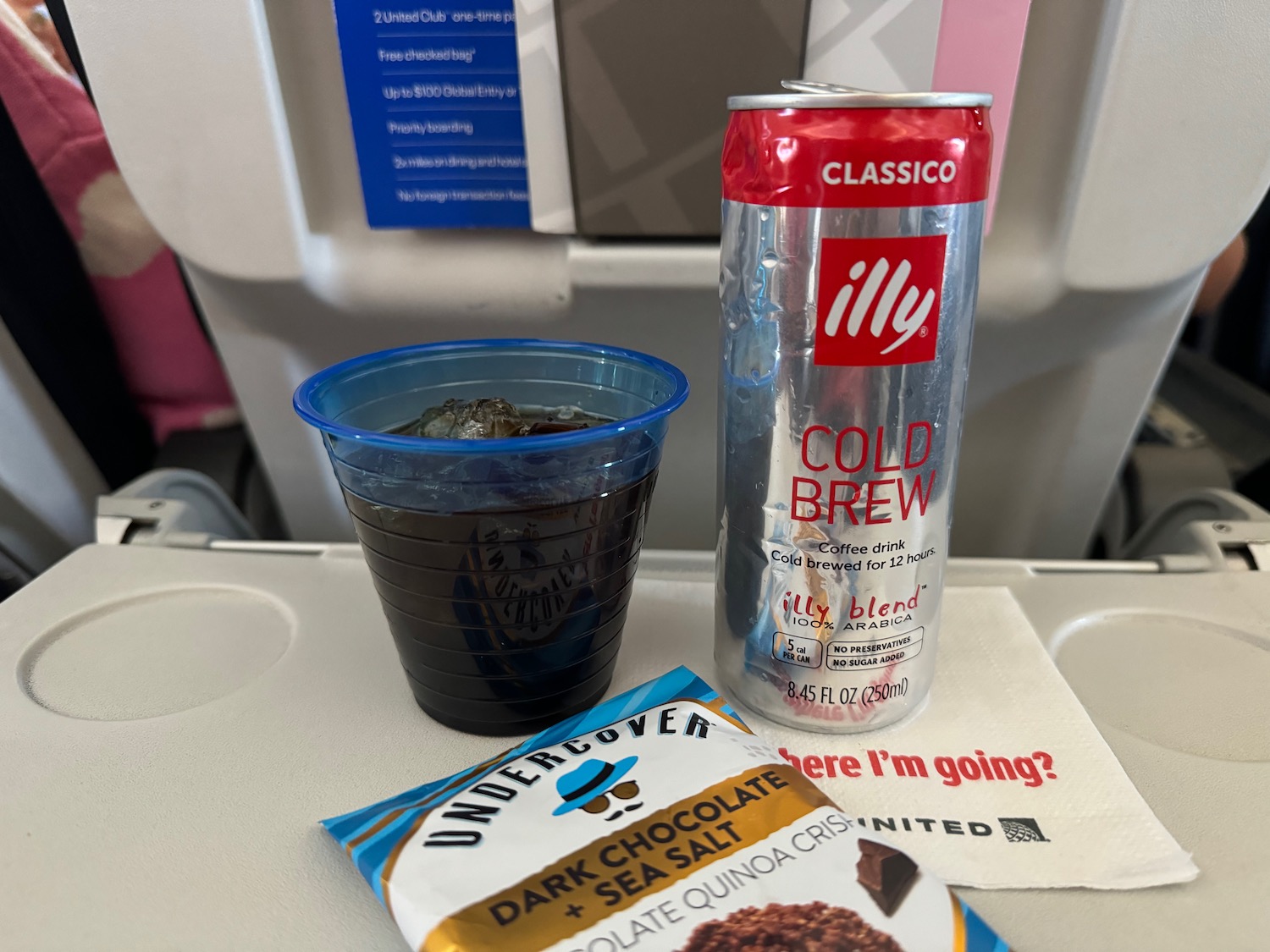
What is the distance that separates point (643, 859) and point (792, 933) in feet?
0.21

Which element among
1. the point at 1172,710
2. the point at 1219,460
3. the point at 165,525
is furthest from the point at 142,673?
the point at 1219,460

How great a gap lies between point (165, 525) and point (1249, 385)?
106 centimetres

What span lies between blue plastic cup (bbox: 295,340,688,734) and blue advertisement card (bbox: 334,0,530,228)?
120mm

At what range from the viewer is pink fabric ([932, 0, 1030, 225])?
48 cm

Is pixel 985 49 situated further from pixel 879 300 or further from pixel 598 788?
pixel 598 788

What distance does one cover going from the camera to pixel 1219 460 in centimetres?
75

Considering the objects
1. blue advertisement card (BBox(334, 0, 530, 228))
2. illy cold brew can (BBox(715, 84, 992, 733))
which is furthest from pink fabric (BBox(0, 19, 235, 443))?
illy cold brew can (BBox(715, 84, 992, 733))

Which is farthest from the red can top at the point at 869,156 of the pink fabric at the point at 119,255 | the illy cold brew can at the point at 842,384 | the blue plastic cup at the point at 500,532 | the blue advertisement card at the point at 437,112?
the pink fabric at the point at 119,255

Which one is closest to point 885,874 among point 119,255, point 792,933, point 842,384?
point 792,933

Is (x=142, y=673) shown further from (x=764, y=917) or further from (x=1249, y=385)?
(x=1249, y=385)

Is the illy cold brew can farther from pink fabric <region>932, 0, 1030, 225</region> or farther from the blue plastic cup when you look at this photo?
pink fabric <region>932, 0, 1030, 225</region>

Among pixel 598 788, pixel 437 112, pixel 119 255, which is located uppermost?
pixel 437 112

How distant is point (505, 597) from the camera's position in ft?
1.38

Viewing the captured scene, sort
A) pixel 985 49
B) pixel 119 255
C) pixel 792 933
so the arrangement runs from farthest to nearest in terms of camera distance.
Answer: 1. pixel 119 255
2. pixel 985 49
3. pixel 792 933
